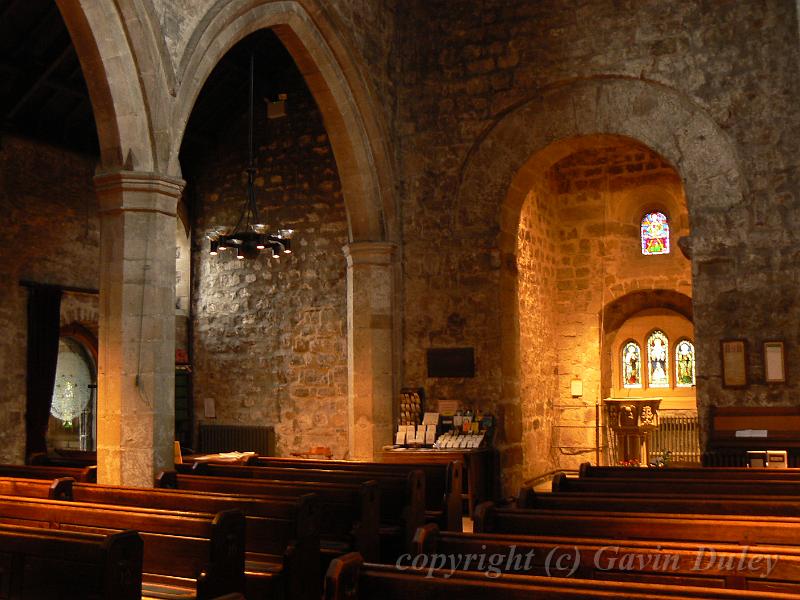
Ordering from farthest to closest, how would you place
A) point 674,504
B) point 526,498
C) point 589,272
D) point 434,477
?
point 589,272 → point 434,477 → point 526,498 → point 674,504

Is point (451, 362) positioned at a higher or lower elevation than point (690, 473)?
higher

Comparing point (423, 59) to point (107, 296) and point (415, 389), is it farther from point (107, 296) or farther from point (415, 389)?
point (107, 296)

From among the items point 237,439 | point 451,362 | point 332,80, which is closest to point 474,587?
point 451,362

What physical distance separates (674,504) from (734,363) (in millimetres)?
4525

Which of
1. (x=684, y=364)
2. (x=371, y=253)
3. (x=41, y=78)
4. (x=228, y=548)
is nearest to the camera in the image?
(x=228, y=548)

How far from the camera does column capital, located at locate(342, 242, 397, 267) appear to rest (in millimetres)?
10016

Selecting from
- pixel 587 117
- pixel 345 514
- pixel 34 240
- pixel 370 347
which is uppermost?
pixel 587 117

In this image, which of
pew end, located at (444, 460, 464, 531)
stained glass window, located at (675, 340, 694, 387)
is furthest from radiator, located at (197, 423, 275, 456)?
stained glass window, located at (675, 340, 694, 387)

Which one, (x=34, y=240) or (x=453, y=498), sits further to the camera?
(x=34, y=240)

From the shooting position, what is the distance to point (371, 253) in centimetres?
1003

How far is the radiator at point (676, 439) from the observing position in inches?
512

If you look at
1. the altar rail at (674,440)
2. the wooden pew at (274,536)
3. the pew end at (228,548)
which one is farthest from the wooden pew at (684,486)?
the altar rail at (674,440)

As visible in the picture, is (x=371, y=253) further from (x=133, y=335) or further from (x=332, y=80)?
(x=133, y=335)

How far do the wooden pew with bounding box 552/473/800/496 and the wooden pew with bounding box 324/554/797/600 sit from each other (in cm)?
273
